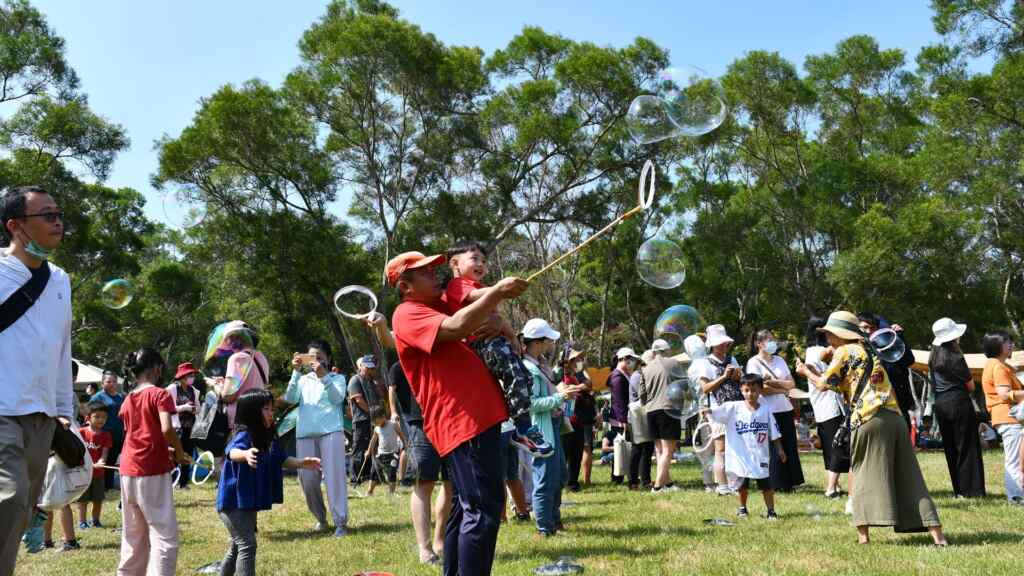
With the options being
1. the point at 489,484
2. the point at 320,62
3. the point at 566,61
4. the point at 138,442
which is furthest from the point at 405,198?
the point at 489,484

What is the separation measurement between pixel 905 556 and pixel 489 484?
3460 mm

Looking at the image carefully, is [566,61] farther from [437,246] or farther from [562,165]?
[437,246]

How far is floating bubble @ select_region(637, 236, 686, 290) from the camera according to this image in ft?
32.2

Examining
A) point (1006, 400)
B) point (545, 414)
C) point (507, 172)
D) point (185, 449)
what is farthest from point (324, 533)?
point (507, 172)

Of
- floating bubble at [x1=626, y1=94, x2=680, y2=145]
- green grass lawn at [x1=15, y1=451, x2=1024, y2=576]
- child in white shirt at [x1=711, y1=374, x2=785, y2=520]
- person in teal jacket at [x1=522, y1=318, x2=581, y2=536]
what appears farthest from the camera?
floating bubble at [x1=626, y1=94, x2=680, y2=145]

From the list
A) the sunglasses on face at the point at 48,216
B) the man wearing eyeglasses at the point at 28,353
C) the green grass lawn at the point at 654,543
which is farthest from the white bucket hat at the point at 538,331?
the sunglasses on face at the point at 48,216

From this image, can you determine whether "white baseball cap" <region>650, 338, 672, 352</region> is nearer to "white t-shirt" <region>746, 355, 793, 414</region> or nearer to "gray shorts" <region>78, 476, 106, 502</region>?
"white t-shirt" <region>746, 355, 793, 414</region>

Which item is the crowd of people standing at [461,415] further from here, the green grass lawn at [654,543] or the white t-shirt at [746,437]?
the green grass lawn at [654,543]

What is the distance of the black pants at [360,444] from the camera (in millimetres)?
14117

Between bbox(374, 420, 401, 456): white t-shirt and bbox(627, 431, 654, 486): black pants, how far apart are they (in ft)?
11.9

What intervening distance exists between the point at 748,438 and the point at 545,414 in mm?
2192

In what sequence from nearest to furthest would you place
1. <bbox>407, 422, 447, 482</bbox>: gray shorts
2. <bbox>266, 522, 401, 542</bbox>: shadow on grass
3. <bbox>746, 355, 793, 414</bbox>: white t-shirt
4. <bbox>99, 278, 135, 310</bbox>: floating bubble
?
<bbox>407, 422, 447, 482</bbox>: gray shorts < <bbox>266, 522, 401, 542</bbox>: shadow on grass < <bbox>746, 355, 793, 414</bbox>: white t-shirt < <bbox>99, 278, 135, 310</bbox>: floating bubble

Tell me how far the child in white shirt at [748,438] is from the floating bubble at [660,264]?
1600mm

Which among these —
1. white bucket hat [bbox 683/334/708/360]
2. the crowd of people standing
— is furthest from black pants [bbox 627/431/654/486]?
white bucket hat [bbox 683/334/708/360]
